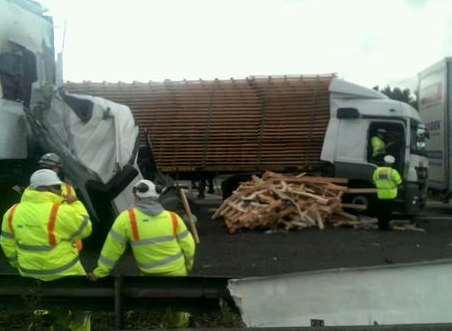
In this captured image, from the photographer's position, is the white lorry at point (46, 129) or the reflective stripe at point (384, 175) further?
the reflective stripe at point (384, 175)

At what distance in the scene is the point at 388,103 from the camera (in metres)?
16.4

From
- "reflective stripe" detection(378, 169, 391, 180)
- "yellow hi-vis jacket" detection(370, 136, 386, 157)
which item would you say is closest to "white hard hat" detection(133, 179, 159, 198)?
"reflective stripe" detection(378, 169, 391, 180)

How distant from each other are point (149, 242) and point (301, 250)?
6.43m

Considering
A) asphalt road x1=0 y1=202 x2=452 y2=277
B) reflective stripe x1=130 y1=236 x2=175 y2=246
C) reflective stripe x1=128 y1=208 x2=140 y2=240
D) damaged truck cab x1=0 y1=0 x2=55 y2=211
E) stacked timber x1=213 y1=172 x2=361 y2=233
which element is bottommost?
asphalt road x1=0 y1=202 x2=452 y2=277

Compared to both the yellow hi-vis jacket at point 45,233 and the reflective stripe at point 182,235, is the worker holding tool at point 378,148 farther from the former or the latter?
the yellow hi-vis jacket at point 45,233

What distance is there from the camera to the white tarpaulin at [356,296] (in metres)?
5.19

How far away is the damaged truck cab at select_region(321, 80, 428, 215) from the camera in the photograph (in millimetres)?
16031

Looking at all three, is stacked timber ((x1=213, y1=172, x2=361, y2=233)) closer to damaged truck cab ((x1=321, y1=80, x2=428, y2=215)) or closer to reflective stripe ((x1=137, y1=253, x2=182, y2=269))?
damaged truck cab ((x1=321, y1=80, x2=428, y2=215))

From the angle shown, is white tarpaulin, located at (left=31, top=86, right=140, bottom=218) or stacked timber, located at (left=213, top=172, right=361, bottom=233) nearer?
white tarpaulin, located at (left=31, top=86, right=140, bottom=218)

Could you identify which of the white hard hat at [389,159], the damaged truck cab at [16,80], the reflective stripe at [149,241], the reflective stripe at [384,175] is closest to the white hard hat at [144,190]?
the reflective stripe at [149,241]

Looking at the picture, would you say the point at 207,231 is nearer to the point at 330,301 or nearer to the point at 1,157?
the point at 1,157

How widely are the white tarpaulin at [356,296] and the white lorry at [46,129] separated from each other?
5217mm

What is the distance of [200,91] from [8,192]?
8.04 m

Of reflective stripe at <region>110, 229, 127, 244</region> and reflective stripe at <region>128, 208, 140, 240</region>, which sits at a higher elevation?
reflective stripe at <region>128, 208, 140, 240</region>
